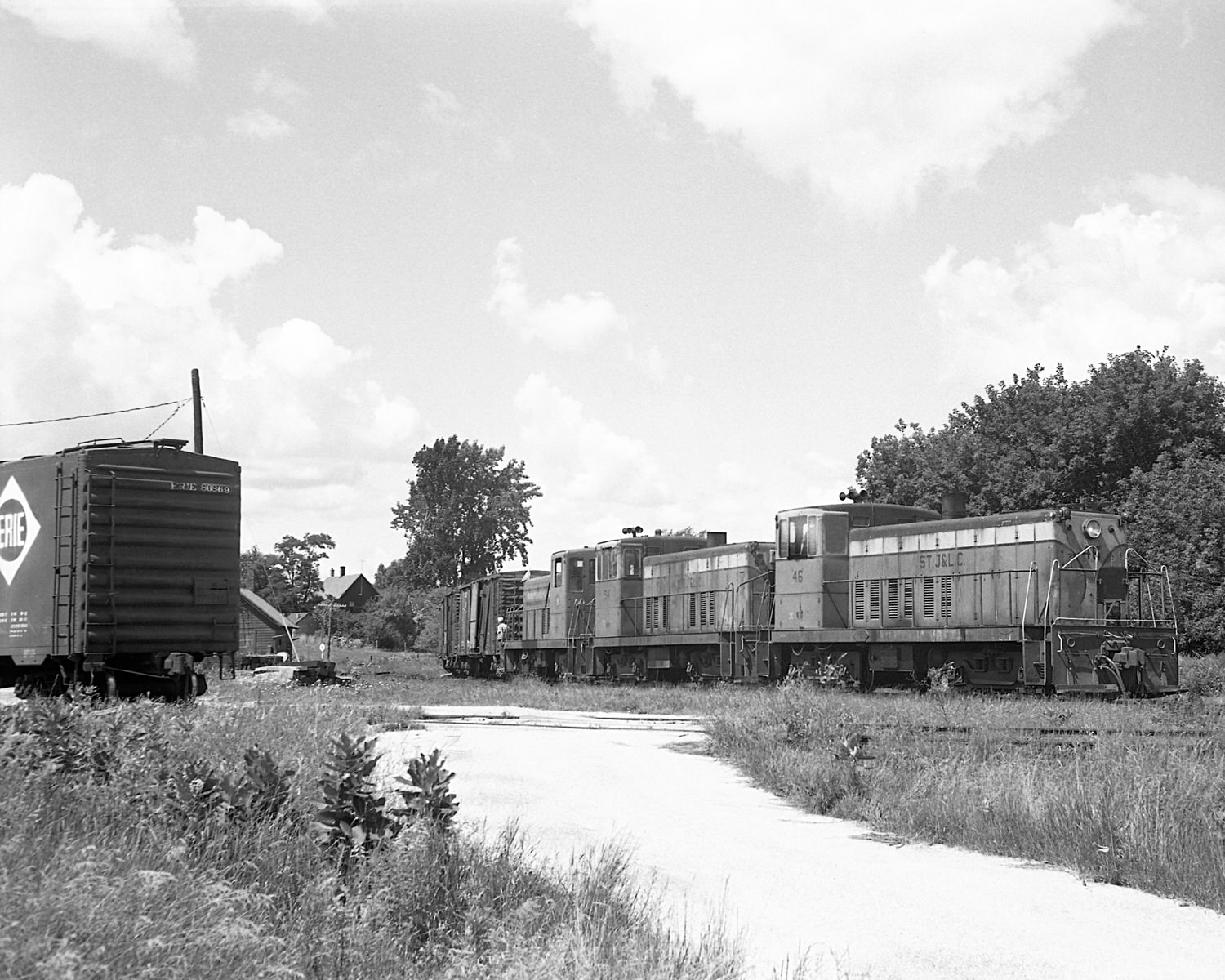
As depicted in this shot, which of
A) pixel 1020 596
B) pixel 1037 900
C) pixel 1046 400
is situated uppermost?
pixel 1046 400

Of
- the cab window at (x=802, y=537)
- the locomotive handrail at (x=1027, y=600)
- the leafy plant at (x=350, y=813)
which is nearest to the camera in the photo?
the leafy plant at (x=350, y=813)

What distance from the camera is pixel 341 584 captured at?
122m

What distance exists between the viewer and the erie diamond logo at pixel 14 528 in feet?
61.6

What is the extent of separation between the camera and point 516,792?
10477mm

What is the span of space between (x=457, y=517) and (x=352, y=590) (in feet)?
122

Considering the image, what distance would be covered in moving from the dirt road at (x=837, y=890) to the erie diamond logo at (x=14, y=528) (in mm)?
9610

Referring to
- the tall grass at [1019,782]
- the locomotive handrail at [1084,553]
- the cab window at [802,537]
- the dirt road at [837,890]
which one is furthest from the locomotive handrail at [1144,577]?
the dirt road at [837,890]

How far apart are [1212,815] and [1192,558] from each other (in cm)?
3133

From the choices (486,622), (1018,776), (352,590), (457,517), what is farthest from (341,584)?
(1018,776)

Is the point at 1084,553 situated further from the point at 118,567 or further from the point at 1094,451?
the point at 1094,451

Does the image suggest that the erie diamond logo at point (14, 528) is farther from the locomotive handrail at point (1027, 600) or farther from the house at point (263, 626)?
the house at point (263, 626)

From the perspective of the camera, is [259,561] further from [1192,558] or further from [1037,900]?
[1037,900]

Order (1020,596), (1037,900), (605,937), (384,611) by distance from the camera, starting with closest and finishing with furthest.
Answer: (605,937) < (1037,900) < (1020,596) < (384,611)

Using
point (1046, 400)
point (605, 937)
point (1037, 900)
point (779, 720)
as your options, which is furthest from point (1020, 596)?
point (1046, 400)
